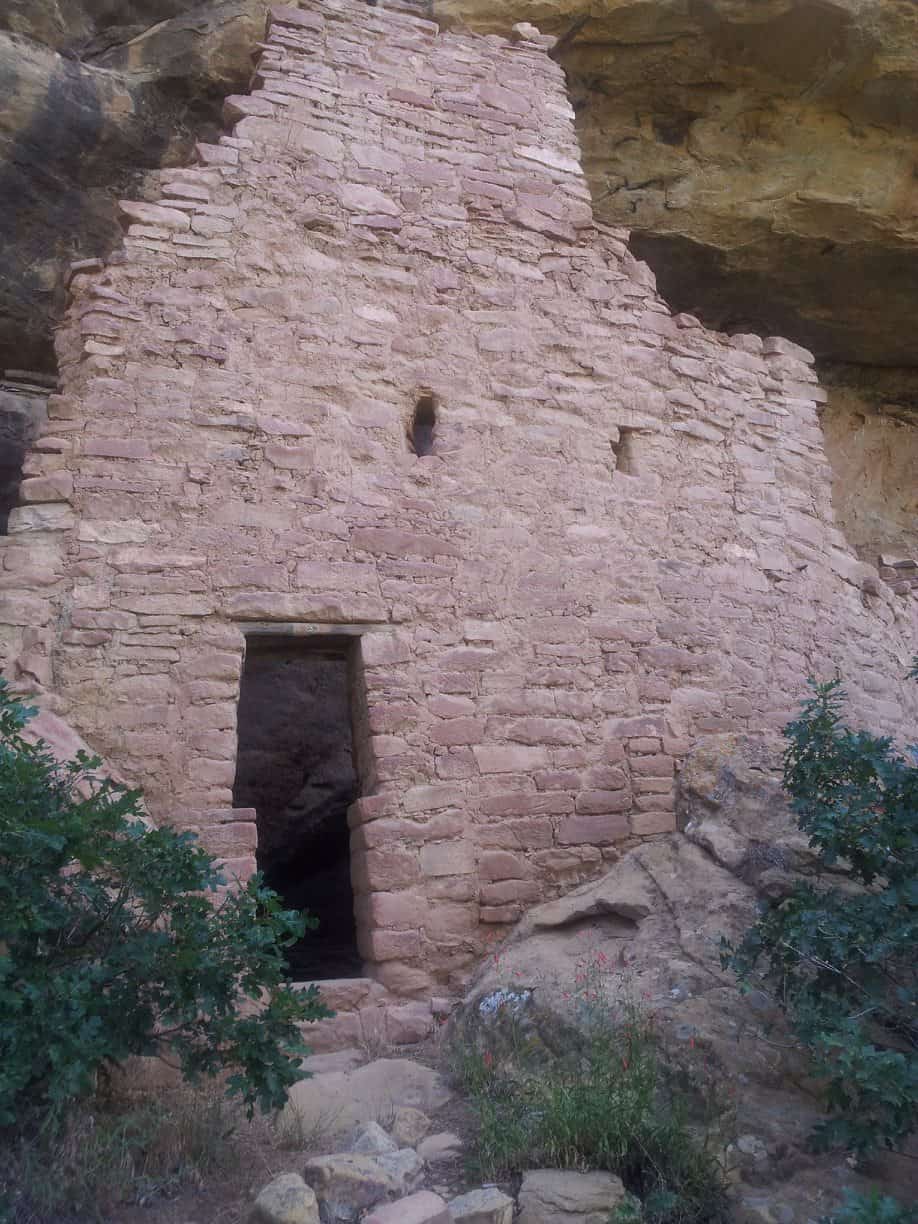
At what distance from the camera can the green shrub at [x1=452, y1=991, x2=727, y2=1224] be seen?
2.69m

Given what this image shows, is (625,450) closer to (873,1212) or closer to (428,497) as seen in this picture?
(428,497)

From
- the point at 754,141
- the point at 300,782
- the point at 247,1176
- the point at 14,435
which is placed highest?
the point at 754,141

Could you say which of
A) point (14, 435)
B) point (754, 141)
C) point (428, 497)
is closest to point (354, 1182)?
point (428, 497)

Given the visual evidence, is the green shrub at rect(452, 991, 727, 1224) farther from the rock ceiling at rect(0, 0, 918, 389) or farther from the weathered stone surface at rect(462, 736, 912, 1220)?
the rock ceiling at rect(0, 0, 918, 389)

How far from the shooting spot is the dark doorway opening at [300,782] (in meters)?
6.52

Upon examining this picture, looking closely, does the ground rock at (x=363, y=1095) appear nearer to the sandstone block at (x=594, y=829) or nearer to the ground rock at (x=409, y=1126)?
the ground rock at (x=409, y=1126)

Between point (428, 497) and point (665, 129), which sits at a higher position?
point (665, 129)

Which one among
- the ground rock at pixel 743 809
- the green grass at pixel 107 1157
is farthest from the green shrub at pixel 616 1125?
the ground rock at pixel 743 809

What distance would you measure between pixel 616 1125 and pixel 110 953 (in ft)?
4.26

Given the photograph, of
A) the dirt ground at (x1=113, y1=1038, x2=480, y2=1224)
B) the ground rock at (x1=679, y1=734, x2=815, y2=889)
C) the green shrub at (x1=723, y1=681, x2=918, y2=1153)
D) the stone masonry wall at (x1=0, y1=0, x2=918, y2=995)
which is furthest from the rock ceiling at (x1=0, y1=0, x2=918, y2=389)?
the dirt ground at (x1=113, y1=1038, x2=480, y2=1224)

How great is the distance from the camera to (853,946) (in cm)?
298

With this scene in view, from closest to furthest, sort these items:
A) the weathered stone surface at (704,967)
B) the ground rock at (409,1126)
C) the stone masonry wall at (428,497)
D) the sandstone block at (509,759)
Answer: the weathered stone surface at (704,967)
the ground rock at (409,1126)
the stone masonry wall at (428,497)
the sandstone block at (509,759)

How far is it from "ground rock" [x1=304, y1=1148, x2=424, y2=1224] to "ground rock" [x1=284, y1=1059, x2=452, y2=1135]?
31cm

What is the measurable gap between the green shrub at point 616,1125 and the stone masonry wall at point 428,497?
878mm
